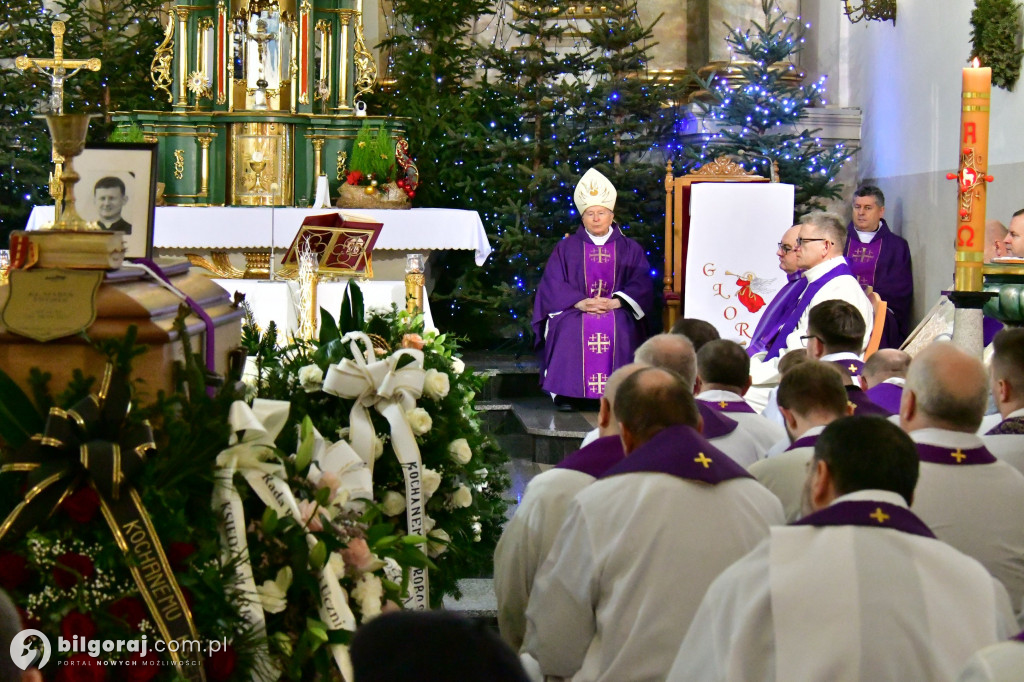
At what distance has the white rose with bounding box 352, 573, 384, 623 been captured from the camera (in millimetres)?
2584

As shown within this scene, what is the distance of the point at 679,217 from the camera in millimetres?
9641

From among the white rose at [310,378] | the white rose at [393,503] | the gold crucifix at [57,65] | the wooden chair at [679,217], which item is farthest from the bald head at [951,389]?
the wooden chair at [679,217]

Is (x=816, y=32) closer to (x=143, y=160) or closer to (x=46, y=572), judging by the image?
(x=143, y=160)

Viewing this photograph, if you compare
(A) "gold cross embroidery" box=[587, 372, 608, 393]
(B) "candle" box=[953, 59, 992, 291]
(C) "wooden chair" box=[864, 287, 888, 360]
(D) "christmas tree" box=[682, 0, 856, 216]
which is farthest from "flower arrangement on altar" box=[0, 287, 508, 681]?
(D) "christmas tree" box=[682, 0, 856, 216]

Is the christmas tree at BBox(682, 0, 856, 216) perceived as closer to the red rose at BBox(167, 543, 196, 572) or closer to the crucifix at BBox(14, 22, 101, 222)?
the crucifix at BBox(14, 22, 101, 222)

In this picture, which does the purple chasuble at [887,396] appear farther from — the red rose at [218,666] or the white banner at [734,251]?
the white banner at [734,251]

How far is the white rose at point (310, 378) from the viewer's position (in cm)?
345

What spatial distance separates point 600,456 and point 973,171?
1.67 m

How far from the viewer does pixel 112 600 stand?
2205 mm

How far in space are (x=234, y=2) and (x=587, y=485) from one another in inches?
308

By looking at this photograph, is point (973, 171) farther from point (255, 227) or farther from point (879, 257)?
point (255, 227)

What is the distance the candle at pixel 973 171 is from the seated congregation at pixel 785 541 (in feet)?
0.93

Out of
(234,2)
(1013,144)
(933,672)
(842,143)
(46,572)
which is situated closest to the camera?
(46,572)

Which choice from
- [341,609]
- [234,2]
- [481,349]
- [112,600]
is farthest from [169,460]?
[481,349]
